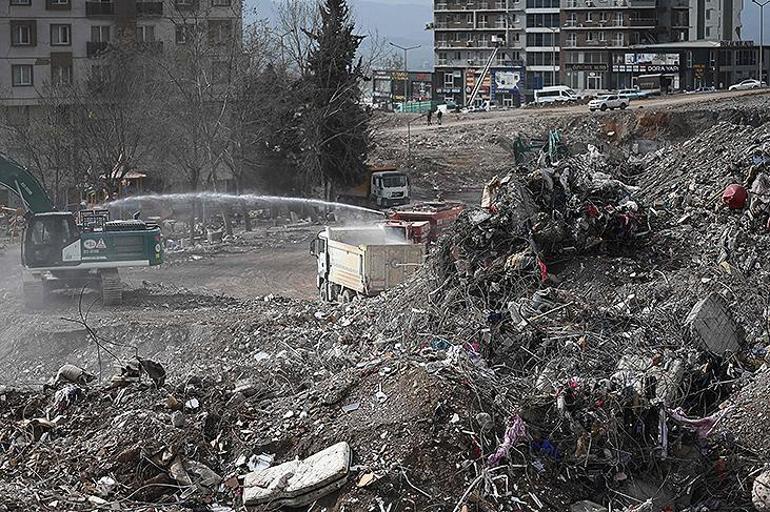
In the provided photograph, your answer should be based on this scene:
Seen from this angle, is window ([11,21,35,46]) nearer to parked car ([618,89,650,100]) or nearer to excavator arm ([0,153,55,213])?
excavator arm ([0,153,55,213])

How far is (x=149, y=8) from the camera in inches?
1718

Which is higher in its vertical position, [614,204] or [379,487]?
[614,204]

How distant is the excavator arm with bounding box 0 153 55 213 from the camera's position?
21.5 m

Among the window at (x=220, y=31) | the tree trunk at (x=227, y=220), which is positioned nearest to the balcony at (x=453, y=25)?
the window at (x=220, y=31)

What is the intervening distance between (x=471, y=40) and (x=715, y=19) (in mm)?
19487

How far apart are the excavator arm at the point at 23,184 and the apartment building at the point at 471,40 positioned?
64.0 meters

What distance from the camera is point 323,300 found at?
22.3 metres

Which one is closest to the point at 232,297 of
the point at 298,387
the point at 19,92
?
the point at 298,387

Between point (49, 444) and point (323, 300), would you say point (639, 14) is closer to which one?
point (323, 300)

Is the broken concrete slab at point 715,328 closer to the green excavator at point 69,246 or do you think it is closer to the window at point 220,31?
the green excavator at point 69,246

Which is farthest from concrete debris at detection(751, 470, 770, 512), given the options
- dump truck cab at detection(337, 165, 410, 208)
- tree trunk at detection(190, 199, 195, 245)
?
dump truck cab at detection(337, 165, 410, 208)

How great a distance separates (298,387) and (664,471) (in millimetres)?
3629

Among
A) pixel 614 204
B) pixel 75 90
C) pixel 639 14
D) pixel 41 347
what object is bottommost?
pixel 41 347

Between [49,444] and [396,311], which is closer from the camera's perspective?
[49,444]
